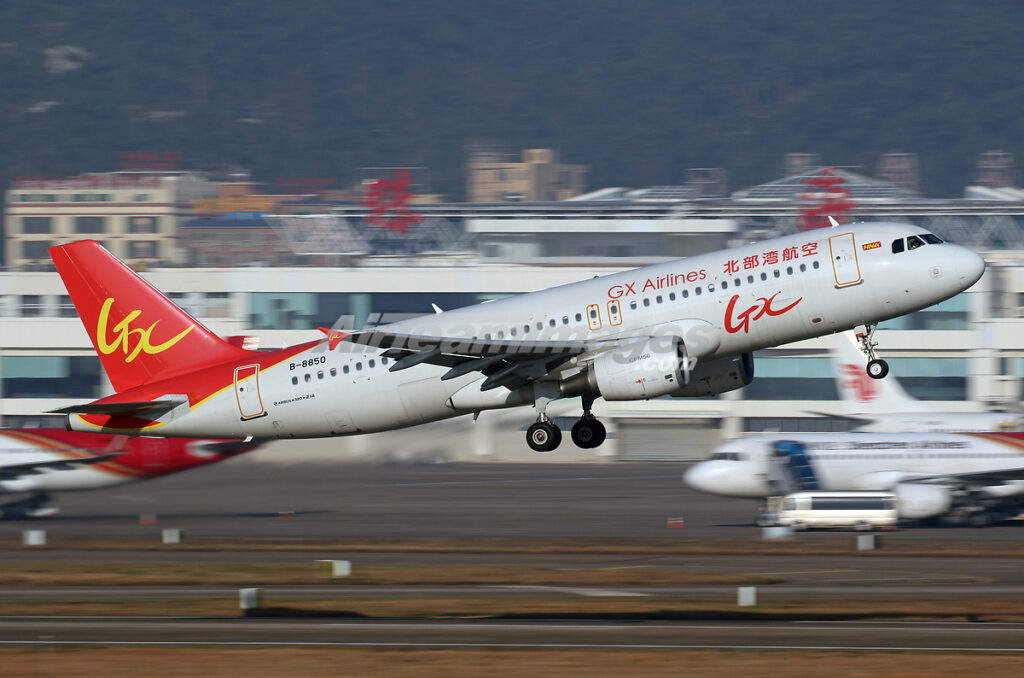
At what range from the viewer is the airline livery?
68750 millimetres

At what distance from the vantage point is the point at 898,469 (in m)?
67.2

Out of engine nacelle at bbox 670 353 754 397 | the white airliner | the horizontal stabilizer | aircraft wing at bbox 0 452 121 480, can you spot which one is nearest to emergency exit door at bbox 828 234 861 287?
the white airliner

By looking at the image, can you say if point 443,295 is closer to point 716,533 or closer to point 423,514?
point 423,514

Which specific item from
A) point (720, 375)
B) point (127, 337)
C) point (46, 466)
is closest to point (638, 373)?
point (720, 375)

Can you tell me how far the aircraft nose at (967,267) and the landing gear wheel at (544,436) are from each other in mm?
12485

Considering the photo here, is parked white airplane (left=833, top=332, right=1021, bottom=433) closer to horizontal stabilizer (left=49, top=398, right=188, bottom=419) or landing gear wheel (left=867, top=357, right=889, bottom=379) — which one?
landing gear wheel (left=867, top=357, right=889, bottom=379)

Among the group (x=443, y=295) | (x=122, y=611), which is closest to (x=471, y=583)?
(x=122, y=611)

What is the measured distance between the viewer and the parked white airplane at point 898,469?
2598 inches

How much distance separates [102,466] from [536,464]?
135 ft

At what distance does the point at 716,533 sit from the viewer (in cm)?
6762

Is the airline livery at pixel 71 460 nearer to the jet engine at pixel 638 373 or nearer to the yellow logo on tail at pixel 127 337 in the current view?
the yellow logo on tail at pixel 127 337

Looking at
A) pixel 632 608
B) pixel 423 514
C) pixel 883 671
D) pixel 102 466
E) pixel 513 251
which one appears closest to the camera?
pixel 883 671

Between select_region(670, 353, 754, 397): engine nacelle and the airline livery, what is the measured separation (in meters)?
33.5

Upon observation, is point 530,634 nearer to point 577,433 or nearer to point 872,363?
point 577,433
